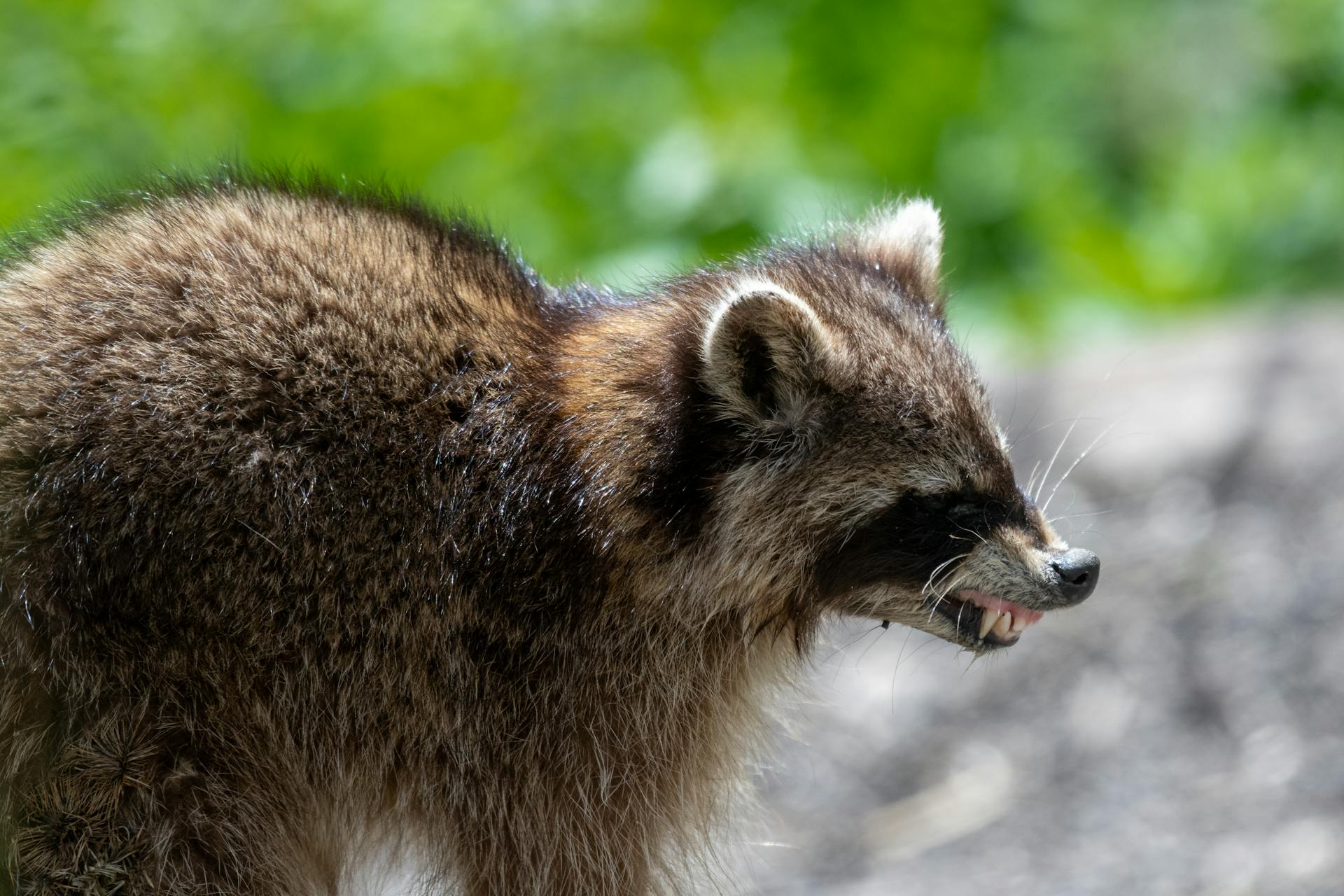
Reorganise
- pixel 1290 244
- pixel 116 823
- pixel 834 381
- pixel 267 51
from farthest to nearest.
→ pixel 1290 244 < pixel 267 51 < pixel 834 381 < pixel 116 823

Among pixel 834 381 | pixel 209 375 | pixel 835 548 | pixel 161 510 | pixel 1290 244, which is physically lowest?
pixel 161 510

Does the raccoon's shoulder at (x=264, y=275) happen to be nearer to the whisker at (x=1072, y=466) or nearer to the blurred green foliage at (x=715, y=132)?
the whisker at (x=1072, y=466)

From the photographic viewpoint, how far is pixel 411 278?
4.07 m

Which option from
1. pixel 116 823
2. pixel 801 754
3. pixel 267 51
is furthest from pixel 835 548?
pixel 267 51

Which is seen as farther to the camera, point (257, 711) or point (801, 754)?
point (801, 754)

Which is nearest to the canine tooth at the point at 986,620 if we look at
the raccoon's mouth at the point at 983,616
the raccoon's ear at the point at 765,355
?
the raccoon's mouth at the point at 983,616

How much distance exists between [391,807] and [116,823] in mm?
776

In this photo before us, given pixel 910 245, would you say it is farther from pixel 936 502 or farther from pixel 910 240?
pixel 936 502

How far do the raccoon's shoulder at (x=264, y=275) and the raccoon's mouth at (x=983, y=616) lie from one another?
1.39 metres

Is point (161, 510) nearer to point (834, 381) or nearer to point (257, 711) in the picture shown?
point (257, 711)

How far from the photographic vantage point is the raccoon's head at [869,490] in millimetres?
3971

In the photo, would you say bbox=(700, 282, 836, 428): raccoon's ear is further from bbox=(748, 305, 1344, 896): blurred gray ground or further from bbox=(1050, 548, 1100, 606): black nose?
bbox=(748, 305, 1344, 896): blurred gray ground

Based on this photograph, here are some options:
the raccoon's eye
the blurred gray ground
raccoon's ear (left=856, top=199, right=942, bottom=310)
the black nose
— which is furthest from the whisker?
raccoon's ear (left=856, top=199, right=942, bottom=310)

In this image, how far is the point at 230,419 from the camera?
3.67 metres
